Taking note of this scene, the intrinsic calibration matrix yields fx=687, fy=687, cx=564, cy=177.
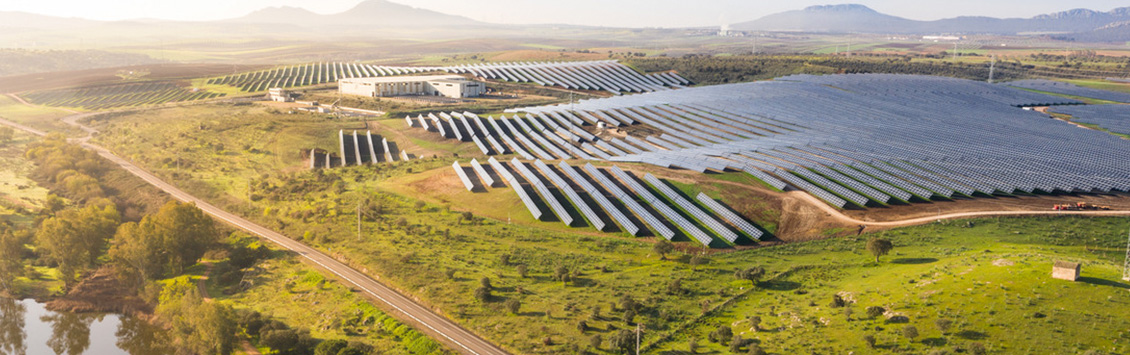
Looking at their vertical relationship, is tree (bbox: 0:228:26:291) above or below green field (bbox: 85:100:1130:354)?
below

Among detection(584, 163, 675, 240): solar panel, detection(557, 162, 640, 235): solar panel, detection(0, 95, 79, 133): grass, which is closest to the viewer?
detection(584, 163, 675, 240): solar panel

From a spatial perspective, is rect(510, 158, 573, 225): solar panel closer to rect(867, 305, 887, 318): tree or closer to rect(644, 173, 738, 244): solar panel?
rect(644, 173, 738, 244): solar panel

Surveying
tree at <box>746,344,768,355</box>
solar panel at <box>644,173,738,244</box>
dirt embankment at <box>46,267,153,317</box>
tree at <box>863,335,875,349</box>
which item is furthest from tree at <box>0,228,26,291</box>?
tree at <box>863,335,875,349</box>

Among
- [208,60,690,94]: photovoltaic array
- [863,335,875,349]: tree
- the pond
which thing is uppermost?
[208,60,690,94]: photovoltaic array

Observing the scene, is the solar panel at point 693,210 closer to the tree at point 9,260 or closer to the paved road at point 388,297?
the paved road at point 388,297

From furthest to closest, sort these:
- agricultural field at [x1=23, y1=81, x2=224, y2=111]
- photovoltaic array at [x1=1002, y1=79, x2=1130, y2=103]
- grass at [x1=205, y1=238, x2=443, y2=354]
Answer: agricultural field at [x1=23, y1=81, x2=224, y2=111] → photovoltaic array at [x1=1002, y1=79, x2=1130, y2=103] → grass at [x1=205, y1=238, x2=443, y2=354]

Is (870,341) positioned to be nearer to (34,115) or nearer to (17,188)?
(17,188)
